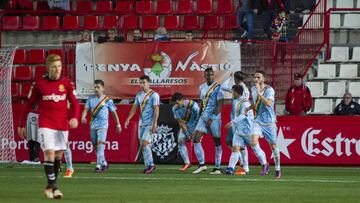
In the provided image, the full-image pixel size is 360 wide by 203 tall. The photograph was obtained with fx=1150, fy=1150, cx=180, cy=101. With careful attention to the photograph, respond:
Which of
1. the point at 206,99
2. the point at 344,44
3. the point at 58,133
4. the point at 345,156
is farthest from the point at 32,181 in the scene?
the point at 344,44

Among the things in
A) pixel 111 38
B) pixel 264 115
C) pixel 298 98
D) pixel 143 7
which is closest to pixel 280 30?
pixel 298 98

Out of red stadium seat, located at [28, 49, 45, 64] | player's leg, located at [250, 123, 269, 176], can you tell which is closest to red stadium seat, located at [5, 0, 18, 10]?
red stadium seat, located at [28, 49, 45, 64]

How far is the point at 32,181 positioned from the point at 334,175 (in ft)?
21.9

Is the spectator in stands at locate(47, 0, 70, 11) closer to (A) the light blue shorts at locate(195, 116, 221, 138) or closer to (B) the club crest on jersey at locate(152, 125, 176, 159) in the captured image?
(B) the club crest on jersey at locate(152, 125, 176, 159)

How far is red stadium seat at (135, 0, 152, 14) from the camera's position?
114 ft

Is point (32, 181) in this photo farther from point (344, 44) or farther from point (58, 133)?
point (344, 44)

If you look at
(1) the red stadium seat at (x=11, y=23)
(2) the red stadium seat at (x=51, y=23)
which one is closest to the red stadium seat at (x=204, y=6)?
(2) the red stadium seat at (x=51, y=23)

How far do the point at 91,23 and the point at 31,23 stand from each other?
1.99 meters

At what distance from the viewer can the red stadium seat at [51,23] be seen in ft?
115

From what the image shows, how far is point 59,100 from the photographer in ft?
58.6

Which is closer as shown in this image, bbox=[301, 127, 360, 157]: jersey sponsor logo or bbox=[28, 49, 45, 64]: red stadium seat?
bbox=[301, 127, 360, 157]: jersey sponsor logo

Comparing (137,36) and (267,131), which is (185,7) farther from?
(267,131)

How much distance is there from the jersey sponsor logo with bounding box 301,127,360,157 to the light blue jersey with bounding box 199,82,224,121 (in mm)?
3820

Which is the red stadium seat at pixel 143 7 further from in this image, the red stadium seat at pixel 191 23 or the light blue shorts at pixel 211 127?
the light blue shorts at pixel 211 127
